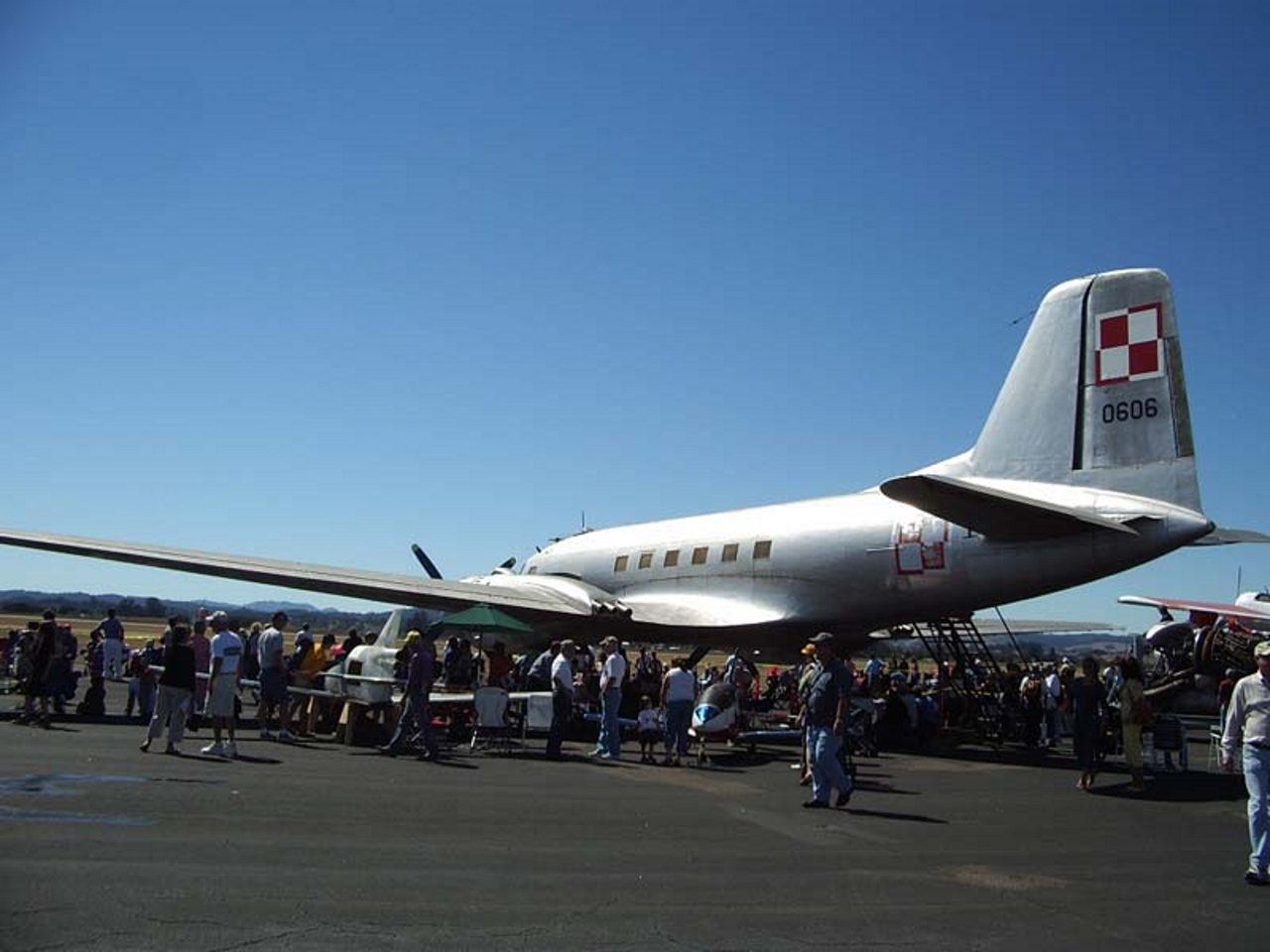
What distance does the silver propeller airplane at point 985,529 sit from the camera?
15.3 m

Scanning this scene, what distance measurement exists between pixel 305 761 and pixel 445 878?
6705mm

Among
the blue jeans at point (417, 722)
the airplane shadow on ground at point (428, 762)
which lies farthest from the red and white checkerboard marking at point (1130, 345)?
the blue jeans at point (417, 722)

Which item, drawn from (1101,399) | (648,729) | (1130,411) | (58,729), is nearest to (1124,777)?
(1130,411)

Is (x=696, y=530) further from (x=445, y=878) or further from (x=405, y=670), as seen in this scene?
(x=445, y=878)

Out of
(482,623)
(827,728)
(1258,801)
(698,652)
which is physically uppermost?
(482,623)

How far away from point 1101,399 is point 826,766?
8494 millimetres

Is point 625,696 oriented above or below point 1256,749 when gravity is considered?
below

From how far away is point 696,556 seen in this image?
890 inches

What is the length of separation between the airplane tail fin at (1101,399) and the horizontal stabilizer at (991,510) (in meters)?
1.27

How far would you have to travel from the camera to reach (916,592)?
17531mm

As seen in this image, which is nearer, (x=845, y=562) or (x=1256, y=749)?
(x=1256, y=749)

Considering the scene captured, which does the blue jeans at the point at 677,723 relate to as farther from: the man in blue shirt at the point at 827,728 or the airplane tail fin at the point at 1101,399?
the airplane tail fin at the point at 1101,399

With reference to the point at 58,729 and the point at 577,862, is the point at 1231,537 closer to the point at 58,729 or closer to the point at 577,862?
the point at 577,862

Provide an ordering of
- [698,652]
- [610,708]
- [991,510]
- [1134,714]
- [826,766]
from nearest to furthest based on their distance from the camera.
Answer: [826,766], [1134,714], [610,708], [991,510], [698,652]
